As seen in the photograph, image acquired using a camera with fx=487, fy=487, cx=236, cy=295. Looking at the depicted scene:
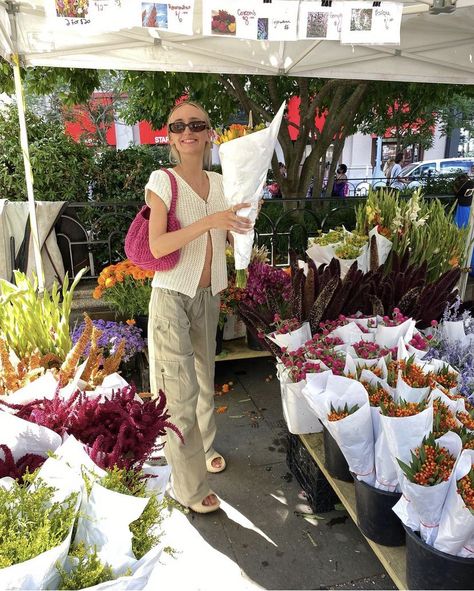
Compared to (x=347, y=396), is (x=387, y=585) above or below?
below

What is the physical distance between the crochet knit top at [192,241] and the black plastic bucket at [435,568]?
1.32 metres

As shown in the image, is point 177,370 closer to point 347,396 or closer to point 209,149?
point 347,396

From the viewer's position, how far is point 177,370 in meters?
2.28

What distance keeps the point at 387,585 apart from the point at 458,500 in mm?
1053

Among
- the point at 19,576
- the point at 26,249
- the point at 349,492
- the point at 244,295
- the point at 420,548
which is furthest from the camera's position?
the point at 26,249

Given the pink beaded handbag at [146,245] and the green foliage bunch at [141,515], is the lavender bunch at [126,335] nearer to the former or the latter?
the pink beaded handbag at [146,245]

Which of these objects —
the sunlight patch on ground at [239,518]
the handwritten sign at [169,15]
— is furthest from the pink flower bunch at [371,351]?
the handwritten sign at [169,15]

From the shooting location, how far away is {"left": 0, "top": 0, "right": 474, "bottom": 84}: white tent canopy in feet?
10.2

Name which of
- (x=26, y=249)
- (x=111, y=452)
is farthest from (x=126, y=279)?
(x=111, y=452)

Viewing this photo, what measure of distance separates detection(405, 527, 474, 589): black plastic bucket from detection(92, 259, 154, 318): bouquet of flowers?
261 cm

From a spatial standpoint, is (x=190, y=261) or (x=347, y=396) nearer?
(x=347, y=396)

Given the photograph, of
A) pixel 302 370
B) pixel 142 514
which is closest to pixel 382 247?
pixel 302 370

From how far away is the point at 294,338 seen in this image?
2375mm

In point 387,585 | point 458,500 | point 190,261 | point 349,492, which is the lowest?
point 387,585
